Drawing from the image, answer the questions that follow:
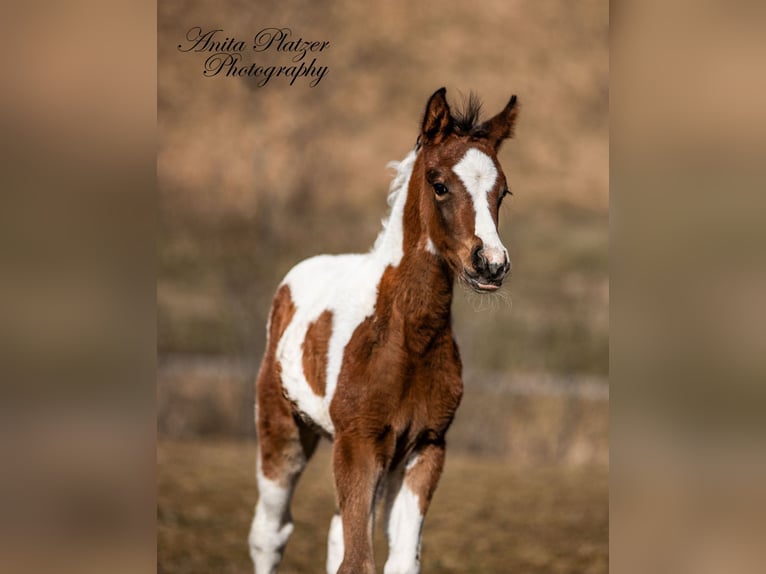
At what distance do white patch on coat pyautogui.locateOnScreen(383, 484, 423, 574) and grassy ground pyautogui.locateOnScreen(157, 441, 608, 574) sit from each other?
9.40 ft

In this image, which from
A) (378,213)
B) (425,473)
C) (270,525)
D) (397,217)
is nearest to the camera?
(425,473)

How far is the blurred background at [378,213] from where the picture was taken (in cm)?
1134

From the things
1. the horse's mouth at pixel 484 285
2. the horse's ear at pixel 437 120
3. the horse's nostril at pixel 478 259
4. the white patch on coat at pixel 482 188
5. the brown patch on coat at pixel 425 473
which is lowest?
the brown patch on coat at pixel 425 473

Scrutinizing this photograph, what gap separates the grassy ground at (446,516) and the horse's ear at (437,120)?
12.8 ft

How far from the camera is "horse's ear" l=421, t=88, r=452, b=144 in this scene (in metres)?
4.04

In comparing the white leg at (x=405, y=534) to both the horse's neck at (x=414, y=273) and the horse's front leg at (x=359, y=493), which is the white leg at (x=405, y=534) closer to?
the horse's front leg at (x=359, y=493)

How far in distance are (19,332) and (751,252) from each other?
1.67m

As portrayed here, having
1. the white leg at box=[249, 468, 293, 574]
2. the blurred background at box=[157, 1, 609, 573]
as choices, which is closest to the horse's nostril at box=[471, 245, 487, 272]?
the white leg at box=[249, 468, 293, 574]

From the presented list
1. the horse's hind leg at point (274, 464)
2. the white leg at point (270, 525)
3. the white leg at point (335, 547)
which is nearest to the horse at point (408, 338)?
the white leg at point (335, 547)

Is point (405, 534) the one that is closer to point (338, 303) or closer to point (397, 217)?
point (338, 303)

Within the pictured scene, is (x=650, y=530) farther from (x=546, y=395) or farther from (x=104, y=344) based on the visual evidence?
(x=546, y=395)

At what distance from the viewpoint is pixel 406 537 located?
13.7 ft

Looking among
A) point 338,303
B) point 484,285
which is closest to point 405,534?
point 338,303

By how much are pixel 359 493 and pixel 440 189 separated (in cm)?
135
